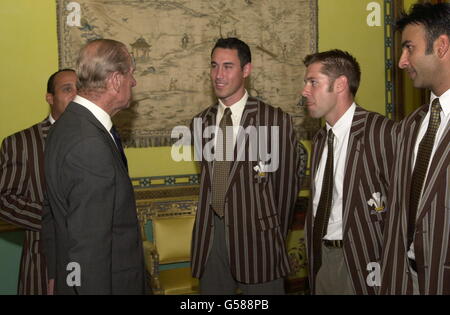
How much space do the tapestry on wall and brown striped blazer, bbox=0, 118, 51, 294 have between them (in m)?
1.29

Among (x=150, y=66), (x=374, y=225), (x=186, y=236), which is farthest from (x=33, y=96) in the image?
(x=374, y=225)

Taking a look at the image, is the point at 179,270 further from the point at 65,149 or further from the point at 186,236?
the point at 65,149

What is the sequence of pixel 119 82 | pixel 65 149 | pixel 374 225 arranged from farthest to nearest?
pixel 374 225 < pixel 119 82 < pixel 65 149

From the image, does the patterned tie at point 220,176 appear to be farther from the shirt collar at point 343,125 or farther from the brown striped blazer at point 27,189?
the brown striped blazer at point 27,189

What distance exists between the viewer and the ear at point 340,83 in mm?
2951

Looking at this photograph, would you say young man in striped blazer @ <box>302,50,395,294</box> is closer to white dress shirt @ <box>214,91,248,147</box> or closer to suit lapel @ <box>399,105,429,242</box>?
suit lapel @ <box>399,105,429,242</box>

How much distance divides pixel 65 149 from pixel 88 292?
58 cm

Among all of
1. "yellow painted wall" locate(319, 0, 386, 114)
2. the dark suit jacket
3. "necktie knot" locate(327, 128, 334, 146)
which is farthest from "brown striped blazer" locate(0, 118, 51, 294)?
"yellow painted wall" locate(319, 0, 386, 114)

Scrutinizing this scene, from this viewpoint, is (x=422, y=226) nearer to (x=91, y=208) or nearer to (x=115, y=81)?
(x=91, y=208)

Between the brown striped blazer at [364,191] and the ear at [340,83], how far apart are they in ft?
1.03

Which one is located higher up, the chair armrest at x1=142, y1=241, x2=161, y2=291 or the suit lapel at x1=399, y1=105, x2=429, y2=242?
the suit lapel at x1=399, y1=105, x2=429, y2=242

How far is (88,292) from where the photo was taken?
1.99 m

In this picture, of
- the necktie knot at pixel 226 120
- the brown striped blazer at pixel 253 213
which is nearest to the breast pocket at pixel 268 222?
the brown striped blazer at pixel 253 213

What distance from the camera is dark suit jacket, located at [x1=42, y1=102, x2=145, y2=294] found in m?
1.95
